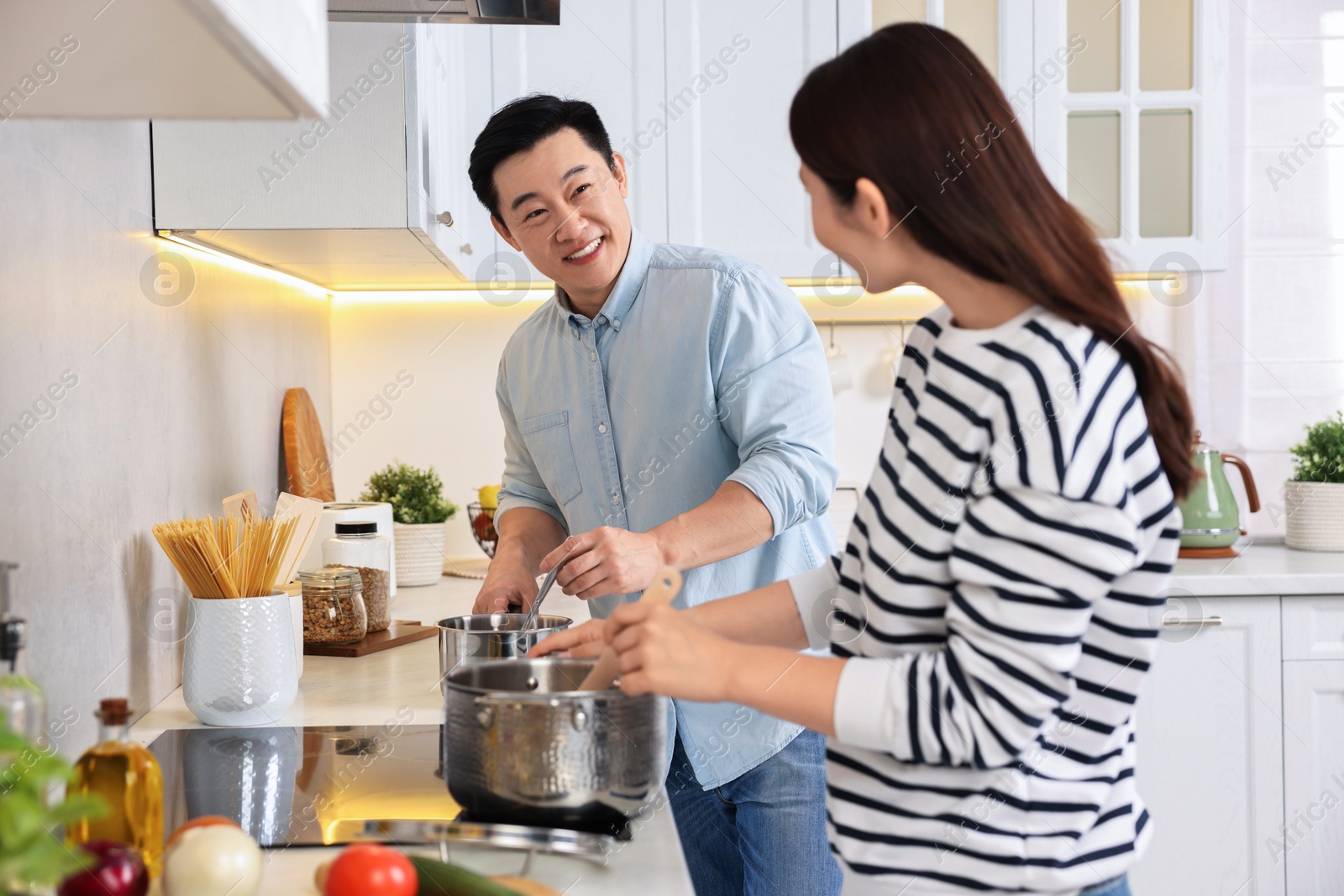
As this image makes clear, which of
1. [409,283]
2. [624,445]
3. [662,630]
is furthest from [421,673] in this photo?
[409,283]

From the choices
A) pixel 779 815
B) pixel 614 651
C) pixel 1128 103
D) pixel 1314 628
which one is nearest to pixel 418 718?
pixel 779 815

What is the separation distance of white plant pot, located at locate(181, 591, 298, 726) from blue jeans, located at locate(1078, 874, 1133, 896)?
2.90ft

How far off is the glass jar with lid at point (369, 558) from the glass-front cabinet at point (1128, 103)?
1546mm

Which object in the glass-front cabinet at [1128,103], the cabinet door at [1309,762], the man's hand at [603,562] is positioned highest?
the glass-front cabinet at [1128,103]

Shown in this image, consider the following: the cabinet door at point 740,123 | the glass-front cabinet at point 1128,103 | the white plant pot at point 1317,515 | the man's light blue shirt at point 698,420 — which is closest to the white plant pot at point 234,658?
the man's light blue shirt at point 698,420

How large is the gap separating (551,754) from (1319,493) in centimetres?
223

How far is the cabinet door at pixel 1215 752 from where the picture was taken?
6.99 feet

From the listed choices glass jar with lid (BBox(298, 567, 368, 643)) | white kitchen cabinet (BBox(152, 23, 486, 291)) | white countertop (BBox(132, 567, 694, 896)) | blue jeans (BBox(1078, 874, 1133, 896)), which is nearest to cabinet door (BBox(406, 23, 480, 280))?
white kitchen cabinet (BBox(152, 23, 486, 291))

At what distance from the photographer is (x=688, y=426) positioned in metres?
1.43

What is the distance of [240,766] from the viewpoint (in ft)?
3.59

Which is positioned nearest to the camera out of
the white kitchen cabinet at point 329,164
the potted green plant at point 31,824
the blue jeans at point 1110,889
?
the potted green plant at point 31,824

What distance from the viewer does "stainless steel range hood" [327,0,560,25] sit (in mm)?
Result: 1288

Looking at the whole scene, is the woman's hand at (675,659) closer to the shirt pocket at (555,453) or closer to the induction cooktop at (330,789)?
the induction cooktop at (330,789)

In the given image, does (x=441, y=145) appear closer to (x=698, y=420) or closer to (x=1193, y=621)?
(x=698, y=420)
